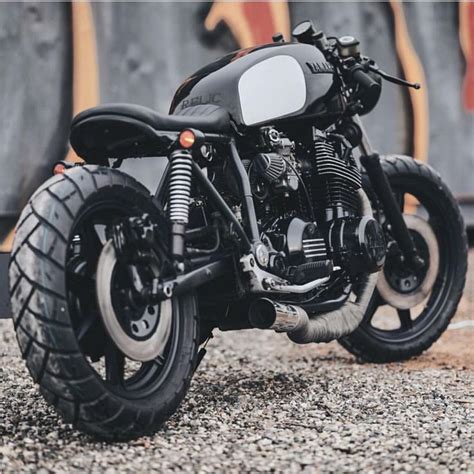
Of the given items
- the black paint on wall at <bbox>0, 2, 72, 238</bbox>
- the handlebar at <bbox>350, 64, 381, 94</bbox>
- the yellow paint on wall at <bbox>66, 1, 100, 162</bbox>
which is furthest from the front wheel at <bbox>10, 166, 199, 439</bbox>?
the yellow paint on wall at <bbox>66, 1, 100, 162</bbox>

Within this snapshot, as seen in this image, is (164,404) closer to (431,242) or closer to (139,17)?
(431,242)

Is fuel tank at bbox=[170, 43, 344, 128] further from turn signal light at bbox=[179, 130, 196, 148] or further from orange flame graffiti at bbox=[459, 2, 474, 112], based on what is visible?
orange flame graffiti at bbox=[459, 2, 474, 112]

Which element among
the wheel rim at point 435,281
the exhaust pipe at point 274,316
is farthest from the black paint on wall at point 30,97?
→ the exhaust pipe at point 274,316

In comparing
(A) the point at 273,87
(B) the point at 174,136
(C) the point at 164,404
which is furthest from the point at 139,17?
(C) the point at 164,404

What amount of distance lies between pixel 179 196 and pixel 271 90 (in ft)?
2.43

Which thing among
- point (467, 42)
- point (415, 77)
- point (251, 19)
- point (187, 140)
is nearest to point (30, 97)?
point (251, 19)

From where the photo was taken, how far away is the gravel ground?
98.0 inches

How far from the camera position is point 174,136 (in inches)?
118

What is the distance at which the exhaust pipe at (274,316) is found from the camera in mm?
3182

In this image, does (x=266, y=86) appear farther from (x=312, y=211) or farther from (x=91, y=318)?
(x=91, y=318)

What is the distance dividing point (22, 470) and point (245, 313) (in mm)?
1144

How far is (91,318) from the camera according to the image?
2.74m

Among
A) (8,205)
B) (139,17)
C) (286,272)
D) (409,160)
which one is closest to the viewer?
(286,272)

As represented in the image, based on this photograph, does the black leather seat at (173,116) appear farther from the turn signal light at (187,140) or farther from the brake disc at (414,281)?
the brake disc at (414,281)
